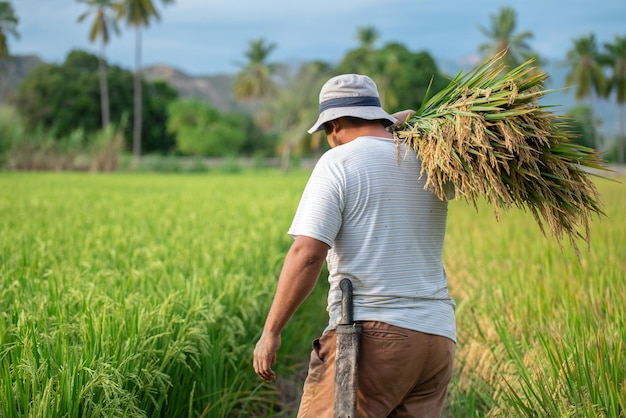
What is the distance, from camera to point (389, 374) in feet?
7.27

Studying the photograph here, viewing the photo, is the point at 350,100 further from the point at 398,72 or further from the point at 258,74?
the point at 258,74

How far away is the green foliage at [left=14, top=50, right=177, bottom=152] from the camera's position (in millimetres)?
53219

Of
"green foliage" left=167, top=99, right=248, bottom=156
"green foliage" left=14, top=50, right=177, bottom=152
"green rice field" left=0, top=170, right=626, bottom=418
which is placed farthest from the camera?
"green foliage" left=167, top=99, right=248, bottom=156

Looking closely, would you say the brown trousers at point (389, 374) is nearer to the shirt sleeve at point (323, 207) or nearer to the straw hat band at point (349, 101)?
the shirt sleeve at point (323, 207)

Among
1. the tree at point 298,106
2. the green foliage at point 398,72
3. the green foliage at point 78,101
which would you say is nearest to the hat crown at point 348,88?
the green foliage at point 398,72

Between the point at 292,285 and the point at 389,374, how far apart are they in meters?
0.39

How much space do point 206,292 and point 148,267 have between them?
2.46ft

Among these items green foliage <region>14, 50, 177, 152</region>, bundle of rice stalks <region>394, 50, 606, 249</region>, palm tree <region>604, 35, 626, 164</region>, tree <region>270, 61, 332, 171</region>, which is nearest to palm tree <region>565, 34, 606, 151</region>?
palm tree <region>604, 35, 626, 164</region>

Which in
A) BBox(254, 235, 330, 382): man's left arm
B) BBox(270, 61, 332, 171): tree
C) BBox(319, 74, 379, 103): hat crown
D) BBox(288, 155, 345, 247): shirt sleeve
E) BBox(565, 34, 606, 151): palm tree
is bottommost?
BBox(254, 235, 330, 382): man's left arm

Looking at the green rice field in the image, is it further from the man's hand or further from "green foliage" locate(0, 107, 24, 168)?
"green foliage" locate(0, 107, 24, 168)

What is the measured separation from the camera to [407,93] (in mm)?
52188

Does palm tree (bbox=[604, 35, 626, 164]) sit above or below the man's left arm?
above

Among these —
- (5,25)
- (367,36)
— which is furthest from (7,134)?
(367,36)

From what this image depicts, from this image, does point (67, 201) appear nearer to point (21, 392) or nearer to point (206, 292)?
point (206, 292)
